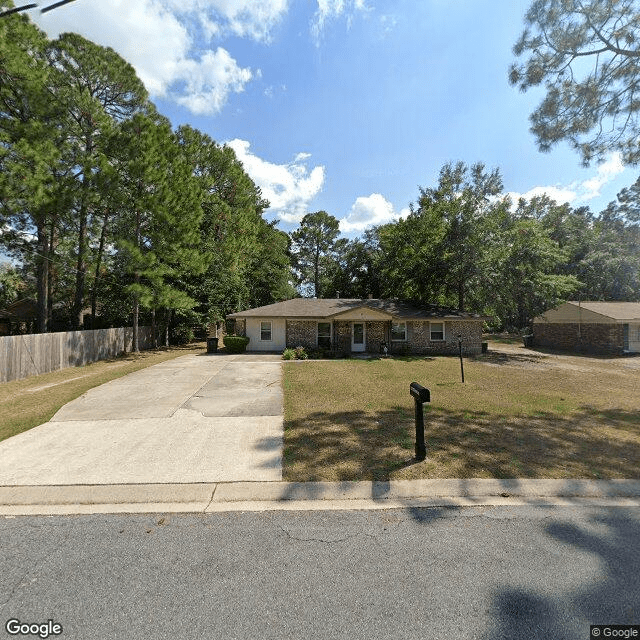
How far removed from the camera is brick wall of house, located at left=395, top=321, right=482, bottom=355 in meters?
21.8

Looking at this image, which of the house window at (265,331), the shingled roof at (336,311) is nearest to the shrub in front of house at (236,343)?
the house window at (265,331)

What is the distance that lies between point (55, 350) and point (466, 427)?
56.9 ft

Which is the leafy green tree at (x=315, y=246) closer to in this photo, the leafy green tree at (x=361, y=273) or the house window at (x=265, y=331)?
the leafy green tree at (x=361, y=273)

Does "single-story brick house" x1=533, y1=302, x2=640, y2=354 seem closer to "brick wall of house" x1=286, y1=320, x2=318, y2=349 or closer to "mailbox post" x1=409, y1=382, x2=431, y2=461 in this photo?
"brick wall of house" x1=286, y1=320, x2=318, y2=349

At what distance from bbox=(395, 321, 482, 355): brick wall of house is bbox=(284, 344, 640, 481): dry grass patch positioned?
8.61 meters

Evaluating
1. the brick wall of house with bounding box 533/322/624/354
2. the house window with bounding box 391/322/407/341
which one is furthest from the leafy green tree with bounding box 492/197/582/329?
the house window with bounding box 391/322/407/341

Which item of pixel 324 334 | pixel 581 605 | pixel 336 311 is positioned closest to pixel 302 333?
pixel 324 334

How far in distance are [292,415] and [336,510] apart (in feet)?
12.4

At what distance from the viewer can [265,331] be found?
22359mm

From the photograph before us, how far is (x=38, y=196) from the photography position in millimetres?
16547

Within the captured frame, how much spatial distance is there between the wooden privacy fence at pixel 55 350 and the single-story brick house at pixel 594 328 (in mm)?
31199

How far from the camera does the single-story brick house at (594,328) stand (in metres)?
23.1

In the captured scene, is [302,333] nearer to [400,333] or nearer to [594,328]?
[400,333]

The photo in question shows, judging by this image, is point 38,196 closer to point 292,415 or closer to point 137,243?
point 137,243
